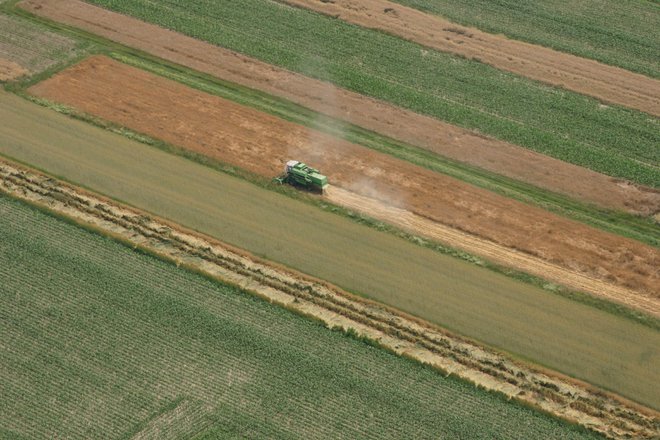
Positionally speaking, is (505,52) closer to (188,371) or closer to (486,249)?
(486,249)

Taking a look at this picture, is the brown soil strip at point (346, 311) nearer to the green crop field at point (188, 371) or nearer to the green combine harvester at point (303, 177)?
the green crop field at point (188, 371)

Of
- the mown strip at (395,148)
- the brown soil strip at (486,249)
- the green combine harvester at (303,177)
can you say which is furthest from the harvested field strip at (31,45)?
the brown soil strip at (486,249)

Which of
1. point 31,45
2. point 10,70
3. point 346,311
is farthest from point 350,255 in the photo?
point 31,45

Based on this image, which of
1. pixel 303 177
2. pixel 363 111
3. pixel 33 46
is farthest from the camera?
pixel 33 46

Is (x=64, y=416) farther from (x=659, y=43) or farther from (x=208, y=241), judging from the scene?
(x=659, y=43)

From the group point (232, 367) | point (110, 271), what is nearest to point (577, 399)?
point (232, 367)

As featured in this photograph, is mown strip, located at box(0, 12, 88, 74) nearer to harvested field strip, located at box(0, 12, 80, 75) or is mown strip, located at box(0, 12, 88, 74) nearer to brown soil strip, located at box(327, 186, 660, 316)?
harvested field strip, located at box(0, 12, 80, 75)

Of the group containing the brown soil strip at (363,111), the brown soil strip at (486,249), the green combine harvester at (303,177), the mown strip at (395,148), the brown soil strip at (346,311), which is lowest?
the brown soil strip at (346,311)
